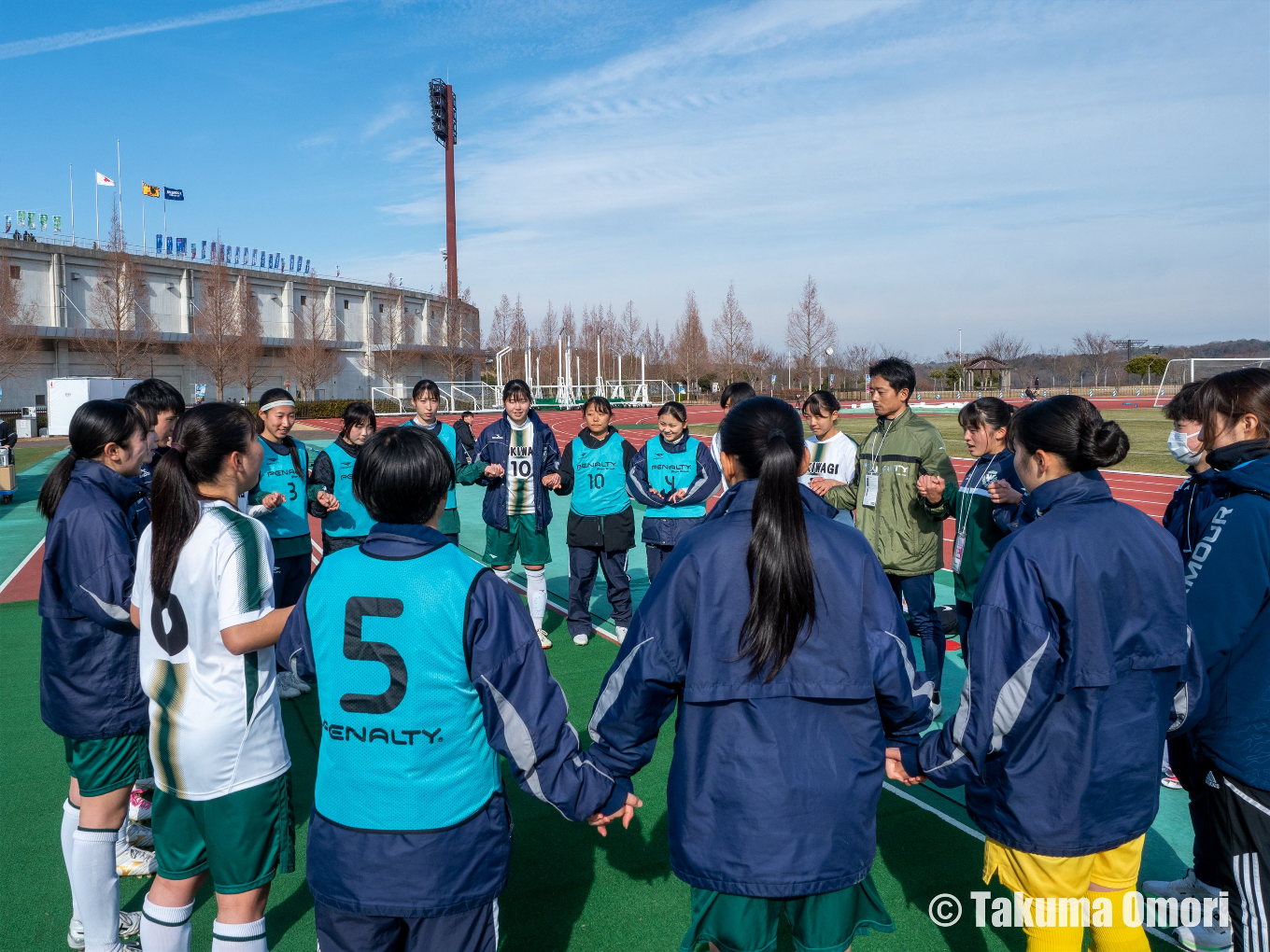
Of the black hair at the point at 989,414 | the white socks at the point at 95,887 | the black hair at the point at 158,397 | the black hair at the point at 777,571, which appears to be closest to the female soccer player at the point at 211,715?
the white socks at the point at 95,887

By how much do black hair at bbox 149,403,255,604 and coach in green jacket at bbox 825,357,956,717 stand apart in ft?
12.6

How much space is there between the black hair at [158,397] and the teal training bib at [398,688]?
3.17 metres

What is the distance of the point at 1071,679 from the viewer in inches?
86.9

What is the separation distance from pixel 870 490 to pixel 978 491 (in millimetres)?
944

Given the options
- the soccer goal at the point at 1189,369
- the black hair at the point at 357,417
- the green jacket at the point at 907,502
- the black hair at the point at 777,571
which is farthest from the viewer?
the soccer goal at the point at 1189,369

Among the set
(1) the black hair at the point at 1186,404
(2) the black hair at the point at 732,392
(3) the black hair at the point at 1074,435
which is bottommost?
(3) the black hair at the point at 1074,435

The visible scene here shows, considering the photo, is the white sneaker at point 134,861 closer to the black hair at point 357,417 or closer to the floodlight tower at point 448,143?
the black hair at point 357,417

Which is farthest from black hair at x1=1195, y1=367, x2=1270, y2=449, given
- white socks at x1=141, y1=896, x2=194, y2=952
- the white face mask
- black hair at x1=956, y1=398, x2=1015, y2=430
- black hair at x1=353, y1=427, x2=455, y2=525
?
white socks at x1=141, y1=896, x2=194, y2=952

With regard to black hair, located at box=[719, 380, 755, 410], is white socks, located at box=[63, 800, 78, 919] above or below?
below

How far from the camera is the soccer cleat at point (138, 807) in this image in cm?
415

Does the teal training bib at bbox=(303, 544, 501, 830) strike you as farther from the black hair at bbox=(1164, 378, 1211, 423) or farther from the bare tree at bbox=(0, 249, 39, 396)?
the bare tree at bbox=(0, 249, 39, 396)

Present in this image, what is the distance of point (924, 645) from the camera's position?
529cm

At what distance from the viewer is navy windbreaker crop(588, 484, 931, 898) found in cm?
194

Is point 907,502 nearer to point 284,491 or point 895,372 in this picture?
point 895,372
